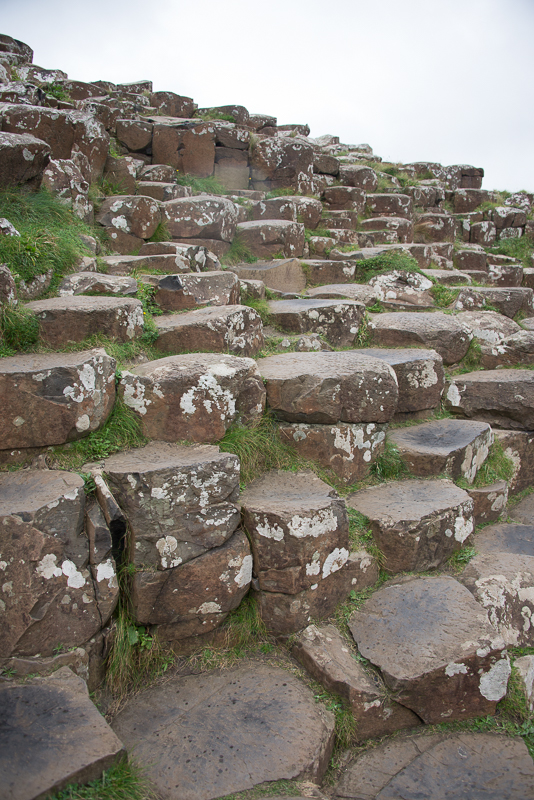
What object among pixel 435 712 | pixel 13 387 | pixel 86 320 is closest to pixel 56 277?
pixel 86 320

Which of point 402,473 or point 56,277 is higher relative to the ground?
point 56,277

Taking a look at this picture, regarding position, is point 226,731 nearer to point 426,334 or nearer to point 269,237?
point 426,334

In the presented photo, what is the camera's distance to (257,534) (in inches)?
131

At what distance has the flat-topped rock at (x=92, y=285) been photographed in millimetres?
4500

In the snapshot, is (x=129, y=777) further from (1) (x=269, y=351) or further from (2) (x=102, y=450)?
(1) (x=269, y=351)

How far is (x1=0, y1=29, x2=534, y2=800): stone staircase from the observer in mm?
A: 2676

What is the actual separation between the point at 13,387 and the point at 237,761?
2.36 meters

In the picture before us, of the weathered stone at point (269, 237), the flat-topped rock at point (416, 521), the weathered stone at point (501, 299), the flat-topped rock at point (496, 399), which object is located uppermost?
the weathered stone at point (269, 237)

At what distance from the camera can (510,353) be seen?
5918 mm

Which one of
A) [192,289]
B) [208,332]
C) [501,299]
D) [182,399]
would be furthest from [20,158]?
[501,299]

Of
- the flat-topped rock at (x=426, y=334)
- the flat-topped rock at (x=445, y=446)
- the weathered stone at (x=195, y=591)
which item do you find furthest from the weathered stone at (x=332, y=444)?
the flat-topped rock at (x=426, y=334)

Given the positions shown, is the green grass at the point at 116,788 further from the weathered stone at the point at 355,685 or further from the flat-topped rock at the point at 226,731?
the weathered stone at the point at 355,685

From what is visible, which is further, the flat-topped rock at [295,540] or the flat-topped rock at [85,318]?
the flat-topped rock at [85,318]

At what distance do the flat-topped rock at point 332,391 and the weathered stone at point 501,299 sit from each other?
321 centimetres
